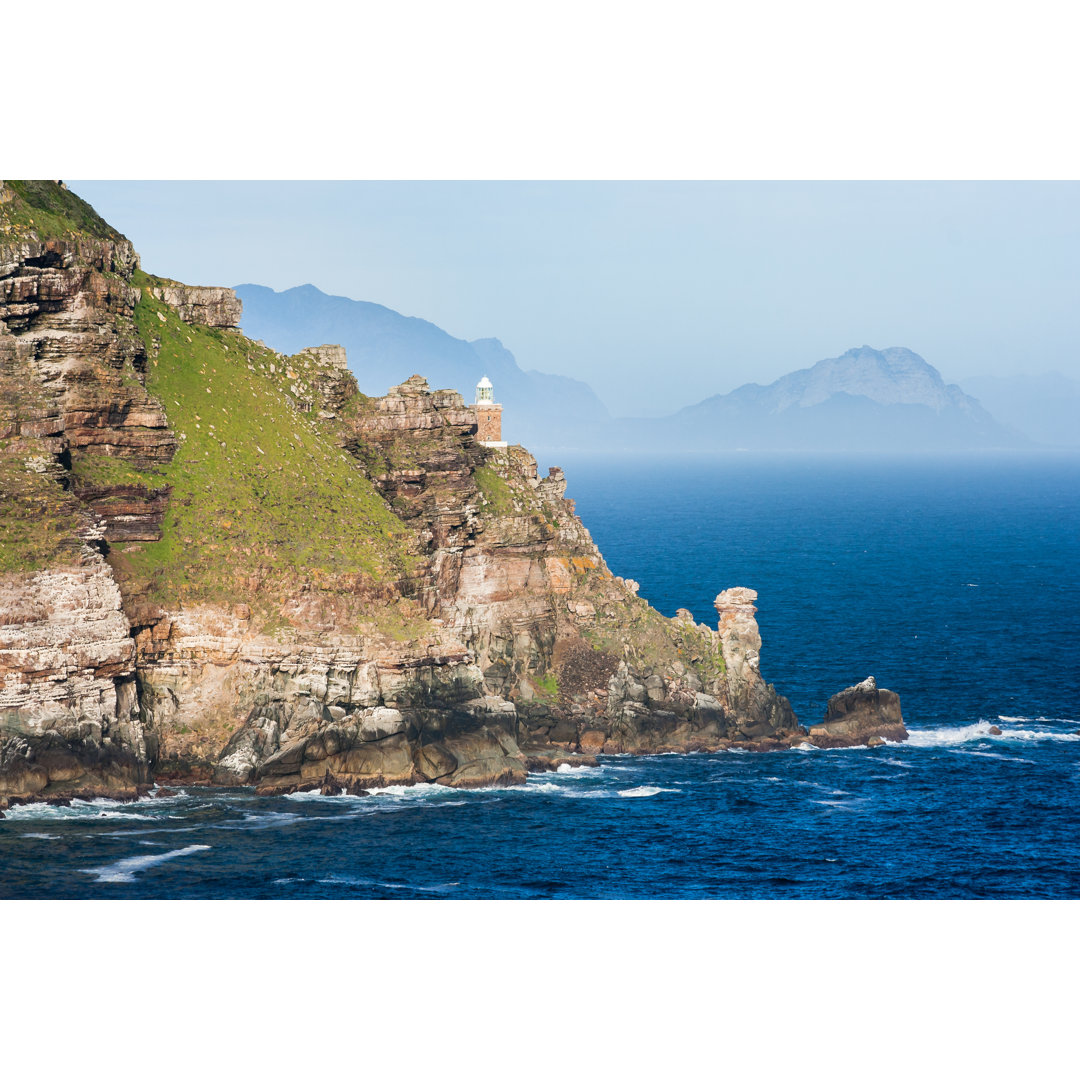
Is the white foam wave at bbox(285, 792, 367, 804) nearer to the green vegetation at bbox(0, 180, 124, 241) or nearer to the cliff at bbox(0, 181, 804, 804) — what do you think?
the cliff at bbox(0, 181, 804, 804)

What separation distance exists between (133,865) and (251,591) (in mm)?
22726

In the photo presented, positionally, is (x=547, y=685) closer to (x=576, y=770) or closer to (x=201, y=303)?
(x=576, y=770)

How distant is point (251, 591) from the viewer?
9188 centimetres

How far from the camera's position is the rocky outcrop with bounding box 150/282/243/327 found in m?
106

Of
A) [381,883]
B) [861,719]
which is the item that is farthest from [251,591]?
[861,719]

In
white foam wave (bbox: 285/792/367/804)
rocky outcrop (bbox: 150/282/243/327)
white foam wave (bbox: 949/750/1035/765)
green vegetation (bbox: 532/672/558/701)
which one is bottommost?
white foam wave (bbox: 949/750/1035/765)

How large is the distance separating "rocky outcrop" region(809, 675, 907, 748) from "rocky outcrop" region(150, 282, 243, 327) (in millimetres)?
52470

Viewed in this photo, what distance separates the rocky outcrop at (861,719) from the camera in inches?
4186

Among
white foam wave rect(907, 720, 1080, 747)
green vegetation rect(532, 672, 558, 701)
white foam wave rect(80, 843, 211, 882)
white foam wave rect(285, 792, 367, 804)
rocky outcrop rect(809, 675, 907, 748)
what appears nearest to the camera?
white foam wave rect(80, 843, 211, 882)

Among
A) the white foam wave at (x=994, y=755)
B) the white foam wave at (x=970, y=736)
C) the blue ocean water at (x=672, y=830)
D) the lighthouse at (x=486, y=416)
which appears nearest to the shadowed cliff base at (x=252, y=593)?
the blue ocean water at (x=672, y=830)

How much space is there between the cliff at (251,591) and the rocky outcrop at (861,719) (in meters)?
2.55

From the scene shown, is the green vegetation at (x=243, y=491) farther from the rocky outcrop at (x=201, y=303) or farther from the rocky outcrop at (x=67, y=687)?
the rocky outcrop at (x=67, y=687)

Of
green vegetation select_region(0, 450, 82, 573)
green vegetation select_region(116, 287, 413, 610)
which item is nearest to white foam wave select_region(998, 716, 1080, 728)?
green vegetation select_region(116, 287, 413, 610)

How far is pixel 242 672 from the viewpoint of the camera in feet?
299
